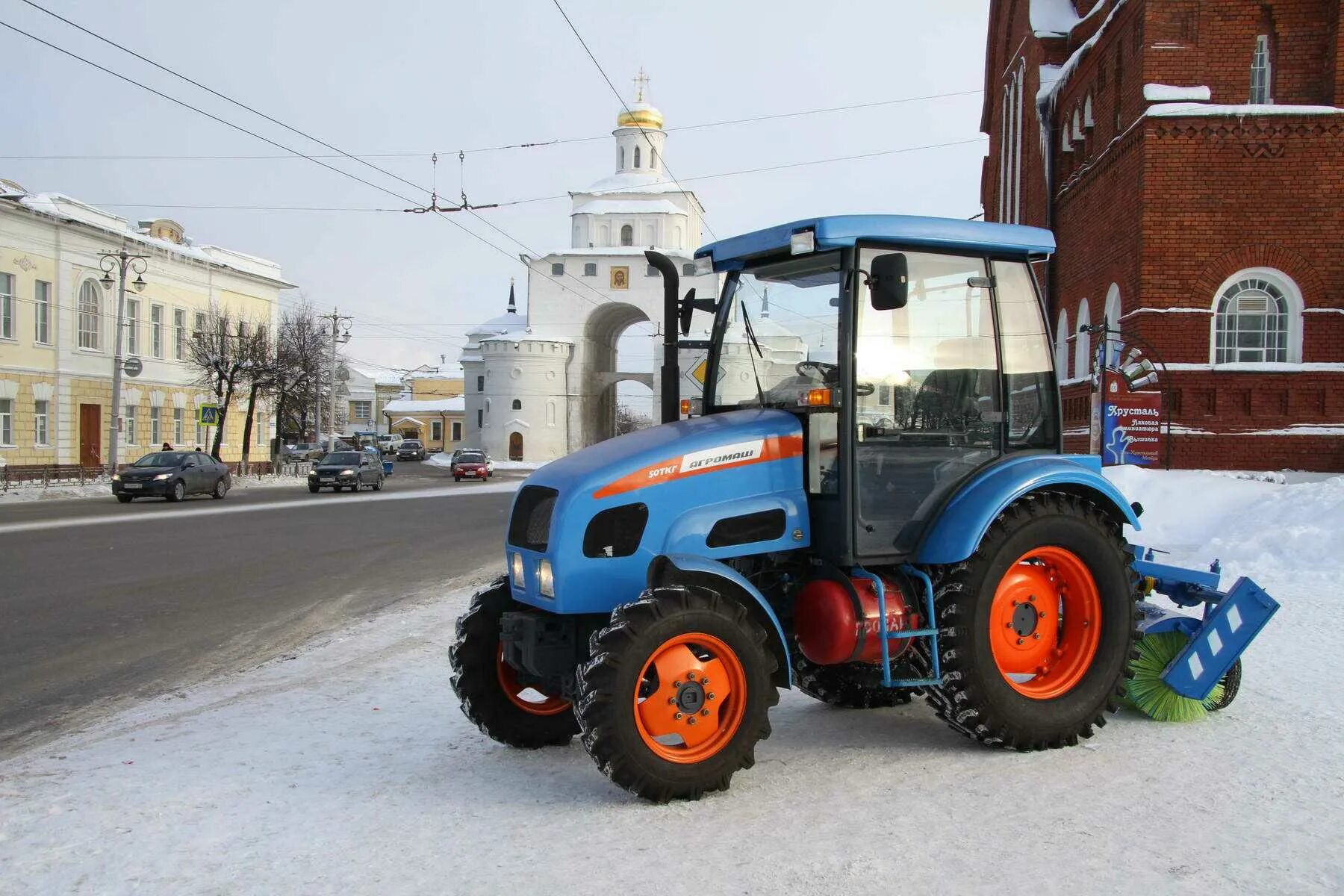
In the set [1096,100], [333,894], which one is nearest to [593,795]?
[333,894]

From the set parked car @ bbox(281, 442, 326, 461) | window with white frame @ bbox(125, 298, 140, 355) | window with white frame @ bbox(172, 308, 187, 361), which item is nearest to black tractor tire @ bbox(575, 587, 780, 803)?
window with white frame @ bbox(125, 298, 140, 355)

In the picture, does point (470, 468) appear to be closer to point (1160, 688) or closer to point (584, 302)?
point (584, 302)

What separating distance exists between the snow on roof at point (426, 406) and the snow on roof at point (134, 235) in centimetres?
6390

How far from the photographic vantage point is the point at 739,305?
19.6 feet

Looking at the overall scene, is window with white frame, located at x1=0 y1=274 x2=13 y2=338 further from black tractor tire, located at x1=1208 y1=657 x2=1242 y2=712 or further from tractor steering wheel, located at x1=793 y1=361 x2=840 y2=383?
black tractor tire, located at x1=1208 y1=657 x2=1242 y2=712

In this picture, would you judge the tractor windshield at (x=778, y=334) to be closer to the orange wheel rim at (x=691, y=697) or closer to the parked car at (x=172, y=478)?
the orange wheel rim at (x=691, y=697)

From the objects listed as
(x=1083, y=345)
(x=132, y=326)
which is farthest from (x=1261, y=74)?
(x=132, y=326)

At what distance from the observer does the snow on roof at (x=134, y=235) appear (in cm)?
3994

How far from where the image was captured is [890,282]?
5.14m

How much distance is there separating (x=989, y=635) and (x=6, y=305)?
41.7 meters

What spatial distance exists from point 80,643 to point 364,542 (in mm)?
9277

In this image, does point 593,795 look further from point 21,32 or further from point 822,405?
point 21,32

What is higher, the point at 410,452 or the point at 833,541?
the point at 833,541

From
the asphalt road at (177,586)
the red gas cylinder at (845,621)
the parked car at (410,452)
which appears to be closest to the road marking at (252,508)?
the asphalt road at (177,586)
